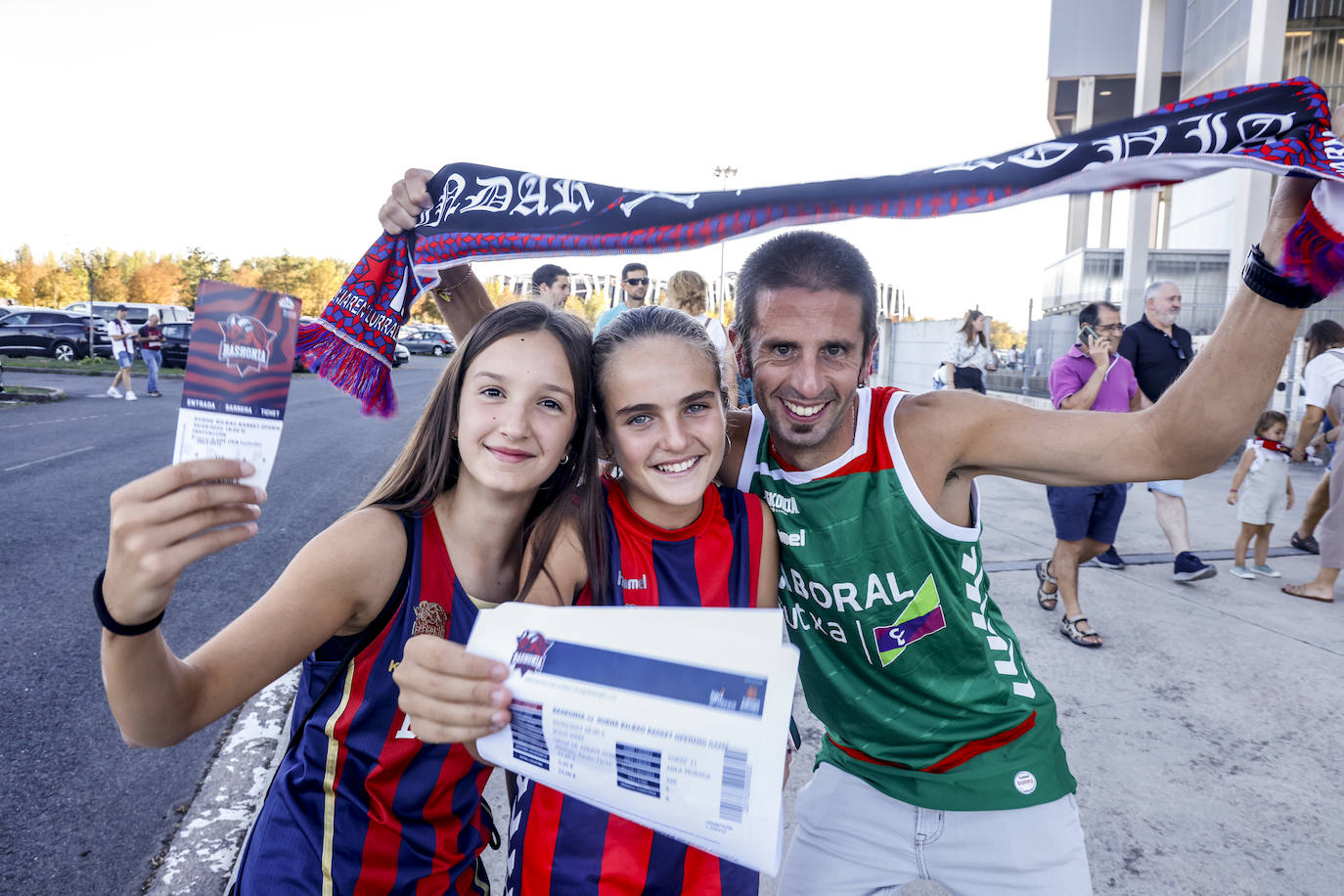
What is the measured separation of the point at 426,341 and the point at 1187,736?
47452mm

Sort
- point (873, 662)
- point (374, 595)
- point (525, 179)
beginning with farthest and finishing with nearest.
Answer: point (525, 179)
point (873, 662)
point (374, 595)

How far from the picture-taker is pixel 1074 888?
1.77 metres

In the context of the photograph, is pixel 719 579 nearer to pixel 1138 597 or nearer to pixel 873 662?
pixel 873 662

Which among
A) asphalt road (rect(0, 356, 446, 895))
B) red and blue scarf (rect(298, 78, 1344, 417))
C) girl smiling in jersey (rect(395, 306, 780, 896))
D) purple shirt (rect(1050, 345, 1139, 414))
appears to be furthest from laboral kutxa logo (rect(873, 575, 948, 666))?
purple shirt (rect(1050, 345, 1139, 414))

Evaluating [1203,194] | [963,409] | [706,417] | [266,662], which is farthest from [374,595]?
[1203,194]

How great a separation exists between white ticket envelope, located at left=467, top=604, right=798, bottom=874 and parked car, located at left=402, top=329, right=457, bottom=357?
46661 mm

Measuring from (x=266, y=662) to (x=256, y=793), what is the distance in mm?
1748

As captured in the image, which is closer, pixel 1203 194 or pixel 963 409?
pixel 963 409

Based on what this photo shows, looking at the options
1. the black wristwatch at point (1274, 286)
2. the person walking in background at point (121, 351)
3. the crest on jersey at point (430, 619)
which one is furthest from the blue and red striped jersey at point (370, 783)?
the person walking in background at point (121, 351)

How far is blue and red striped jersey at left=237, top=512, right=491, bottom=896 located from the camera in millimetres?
1612

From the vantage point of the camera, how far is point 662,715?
3.79 ft

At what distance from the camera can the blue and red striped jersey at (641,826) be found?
5.04 ft

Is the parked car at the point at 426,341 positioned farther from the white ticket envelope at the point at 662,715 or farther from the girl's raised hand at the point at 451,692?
the white ticket envelope at the point at 662,715

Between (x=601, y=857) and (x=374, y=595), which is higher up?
(x=374, y=595)
